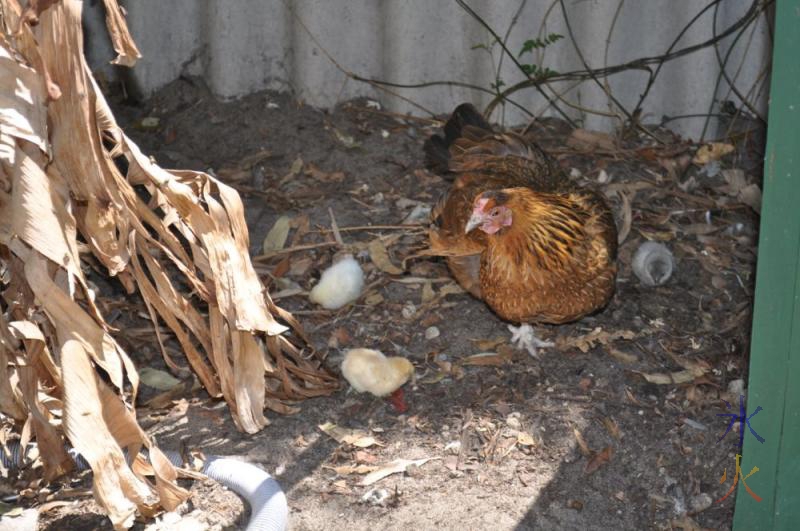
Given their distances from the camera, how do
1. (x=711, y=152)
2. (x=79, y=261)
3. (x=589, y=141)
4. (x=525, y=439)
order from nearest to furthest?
(x=79, y=261)
(x=525, y=439)
(x=711, y=152)
(x=589, y=141)

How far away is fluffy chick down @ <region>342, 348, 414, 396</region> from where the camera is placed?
10.1 ft

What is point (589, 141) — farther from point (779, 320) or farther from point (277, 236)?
point (779, 320)

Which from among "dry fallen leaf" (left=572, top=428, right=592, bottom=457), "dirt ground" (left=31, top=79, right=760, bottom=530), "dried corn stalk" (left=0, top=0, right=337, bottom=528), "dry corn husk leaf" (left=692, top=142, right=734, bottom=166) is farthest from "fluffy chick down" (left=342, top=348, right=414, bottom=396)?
"dry corn husk leaf" (left=692, top=142, right=734, bottom=166)

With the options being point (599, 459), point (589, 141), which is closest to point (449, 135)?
point (589, 141)

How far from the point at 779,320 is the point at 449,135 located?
6.56 ft

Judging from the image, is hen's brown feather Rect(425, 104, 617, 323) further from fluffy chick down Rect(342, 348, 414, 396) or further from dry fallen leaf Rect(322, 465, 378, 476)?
dry fallen leaf Rect(322, 465, 378, 476)

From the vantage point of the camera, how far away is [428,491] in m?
2.70

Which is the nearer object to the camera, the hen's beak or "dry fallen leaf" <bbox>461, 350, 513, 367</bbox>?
the hen's beak

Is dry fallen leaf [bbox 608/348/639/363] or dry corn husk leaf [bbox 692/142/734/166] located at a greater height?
dry corn husk leaf [bbox 692/142/734/166]

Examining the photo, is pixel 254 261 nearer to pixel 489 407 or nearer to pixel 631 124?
pixel 489 407

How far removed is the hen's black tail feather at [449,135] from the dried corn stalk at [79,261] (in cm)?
133

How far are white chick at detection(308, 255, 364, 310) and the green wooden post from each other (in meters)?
1.60

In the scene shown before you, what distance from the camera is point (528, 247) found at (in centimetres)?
319

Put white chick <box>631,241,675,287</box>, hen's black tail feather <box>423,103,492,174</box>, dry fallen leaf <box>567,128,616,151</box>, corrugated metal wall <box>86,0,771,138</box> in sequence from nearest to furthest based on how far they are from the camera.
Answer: white chick <box>631,241,675,287</box>, hen's black tail feather <box>423,103,492,174</box>, corrugated metal wall <box>86,0,771,138</box>, dry fallen leaf <box>567,128,616,151</box>
